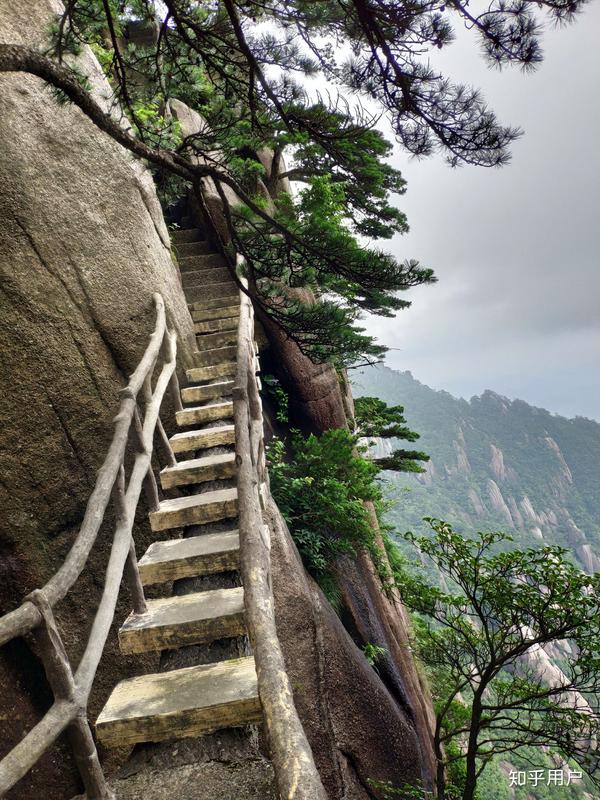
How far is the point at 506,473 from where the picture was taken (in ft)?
358

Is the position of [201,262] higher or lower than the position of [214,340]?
higher

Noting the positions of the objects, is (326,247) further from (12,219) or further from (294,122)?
(12,219)

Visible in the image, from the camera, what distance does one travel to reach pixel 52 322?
13.1ft

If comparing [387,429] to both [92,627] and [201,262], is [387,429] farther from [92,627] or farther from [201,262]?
[92,627]

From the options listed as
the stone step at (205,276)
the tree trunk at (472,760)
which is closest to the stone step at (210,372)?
the stone step at (205,276)

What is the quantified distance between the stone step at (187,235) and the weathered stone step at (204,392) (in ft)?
15.0

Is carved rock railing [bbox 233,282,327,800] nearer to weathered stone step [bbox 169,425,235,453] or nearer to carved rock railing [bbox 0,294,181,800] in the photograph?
carved rock railing [bbox 0,294,181,800]

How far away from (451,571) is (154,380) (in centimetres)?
443

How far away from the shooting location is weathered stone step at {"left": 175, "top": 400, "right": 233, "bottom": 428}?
16.2 feet

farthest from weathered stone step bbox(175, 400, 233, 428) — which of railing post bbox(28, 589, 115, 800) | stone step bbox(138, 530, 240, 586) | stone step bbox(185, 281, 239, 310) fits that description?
railing post bbox(28, 589, 115, 800)

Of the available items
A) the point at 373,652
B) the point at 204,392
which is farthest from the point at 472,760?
the point at 204,392

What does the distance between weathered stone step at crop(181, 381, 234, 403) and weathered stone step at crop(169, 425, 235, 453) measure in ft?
2.53

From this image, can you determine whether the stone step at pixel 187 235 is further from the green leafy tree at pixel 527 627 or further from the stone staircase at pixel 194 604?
the green leafy tree at pixel 527 627

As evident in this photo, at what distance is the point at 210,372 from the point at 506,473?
375 ft
